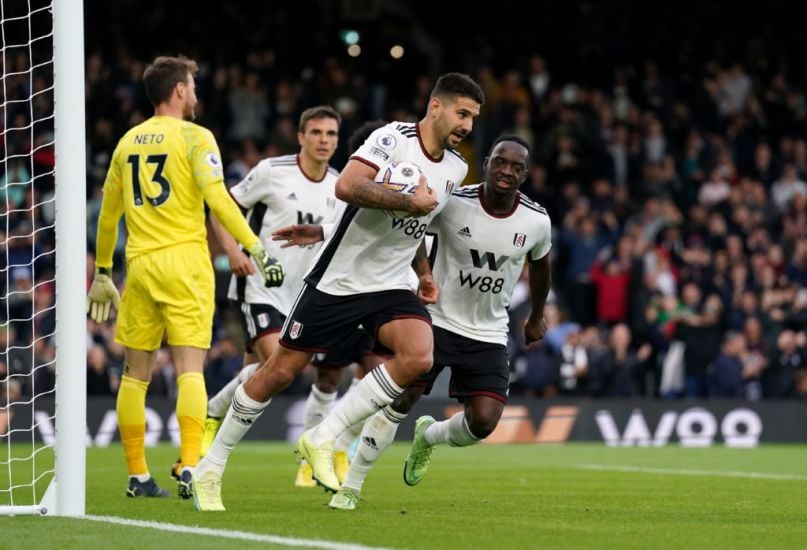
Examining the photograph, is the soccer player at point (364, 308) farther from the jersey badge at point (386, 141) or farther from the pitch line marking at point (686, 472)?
the pitch line marking at point (686, 472)

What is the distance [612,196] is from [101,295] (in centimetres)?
1437

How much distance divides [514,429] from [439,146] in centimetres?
1154

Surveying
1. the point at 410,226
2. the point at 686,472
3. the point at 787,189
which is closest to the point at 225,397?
the point at 410,226

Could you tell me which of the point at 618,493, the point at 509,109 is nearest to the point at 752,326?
the point at 509,109

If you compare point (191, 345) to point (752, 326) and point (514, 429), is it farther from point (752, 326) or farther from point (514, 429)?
point (752, 326)

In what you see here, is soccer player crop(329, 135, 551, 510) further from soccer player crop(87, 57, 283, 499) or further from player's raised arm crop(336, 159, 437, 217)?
player's raised arm crop(336, 159, 437, 217)

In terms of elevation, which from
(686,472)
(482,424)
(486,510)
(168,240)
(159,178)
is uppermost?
(159,178)

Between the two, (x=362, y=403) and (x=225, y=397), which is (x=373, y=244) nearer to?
(x=362, y=403)

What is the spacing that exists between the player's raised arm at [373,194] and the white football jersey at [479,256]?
49.1 inches

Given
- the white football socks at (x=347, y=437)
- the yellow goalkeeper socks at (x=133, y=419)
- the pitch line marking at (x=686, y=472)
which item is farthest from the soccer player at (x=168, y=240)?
the pitch line marking at (x=686, y=472)

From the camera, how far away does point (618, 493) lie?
953 centimetres

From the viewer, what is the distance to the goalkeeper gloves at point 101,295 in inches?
339

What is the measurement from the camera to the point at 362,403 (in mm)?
7500

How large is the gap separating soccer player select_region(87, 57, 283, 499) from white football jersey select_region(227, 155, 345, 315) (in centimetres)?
178
